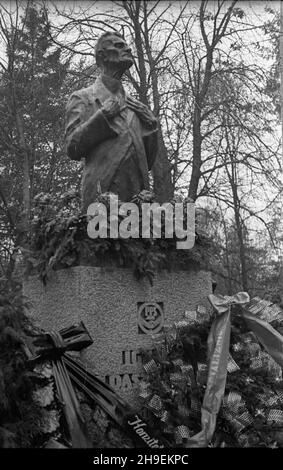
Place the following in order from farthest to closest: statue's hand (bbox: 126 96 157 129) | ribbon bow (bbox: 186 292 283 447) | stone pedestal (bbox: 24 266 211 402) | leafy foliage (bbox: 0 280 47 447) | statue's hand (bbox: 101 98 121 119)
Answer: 1. statue's hand (bbox: 126 96 157 129)
2. statue's hand (bbox: 101 98 121 119)
3. stone pedestal (bbox: 24 266 211 402)
4. ribbon bow (bbox: 186 292 283 447)
5. leafy foliage (bbox: 0 280 47 447)

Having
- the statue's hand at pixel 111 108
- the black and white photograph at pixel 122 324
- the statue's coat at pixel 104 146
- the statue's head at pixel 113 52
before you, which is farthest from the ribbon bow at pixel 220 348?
the statue's head at pixel 113 52

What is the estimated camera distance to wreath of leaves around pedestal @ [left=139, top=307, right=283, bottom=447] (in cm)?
488

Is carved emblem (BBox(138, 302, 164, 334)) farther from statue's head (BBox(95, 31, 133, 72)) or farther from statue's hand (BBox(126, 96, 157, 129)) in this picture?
statue's head (BBox(95, 31, 133, 72))

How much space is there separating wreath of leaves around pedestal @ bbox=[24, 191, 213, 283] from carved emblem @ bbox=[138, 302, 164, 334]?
229mm

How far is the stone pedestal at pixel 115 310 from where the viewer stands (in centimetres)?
527

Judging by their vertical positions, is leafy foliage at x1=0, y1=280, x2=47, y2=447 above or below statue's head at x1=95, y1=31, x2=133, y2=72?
below

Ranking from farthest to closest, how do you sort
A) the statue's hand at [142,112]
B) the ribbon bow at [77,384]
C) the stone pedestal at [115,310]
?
the statue's hand at [142,112] < the stone pedestal at [115,310] < the ribbon bow at [77,384]

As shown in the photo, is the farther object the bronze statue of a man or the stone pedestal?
the bronze statue of a man

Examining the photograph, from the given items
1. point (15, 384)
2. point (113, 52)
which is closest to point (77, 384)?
point (15, 384)

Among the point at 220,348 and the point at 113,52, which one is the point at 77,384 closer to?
the point at 220,348

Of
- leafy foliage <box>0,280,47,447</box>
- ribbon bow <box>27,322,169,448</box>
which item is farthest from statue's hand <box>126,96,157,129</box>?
leafy foliage <box>0,280,47,447</box>

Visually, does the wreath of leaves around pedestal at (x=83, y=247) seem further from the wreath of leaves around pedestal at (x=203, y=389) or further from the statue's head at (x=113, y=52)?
the statue's head at (x=113, y=52)

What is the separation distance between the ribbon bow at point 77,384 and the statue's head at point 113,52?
2.56m
